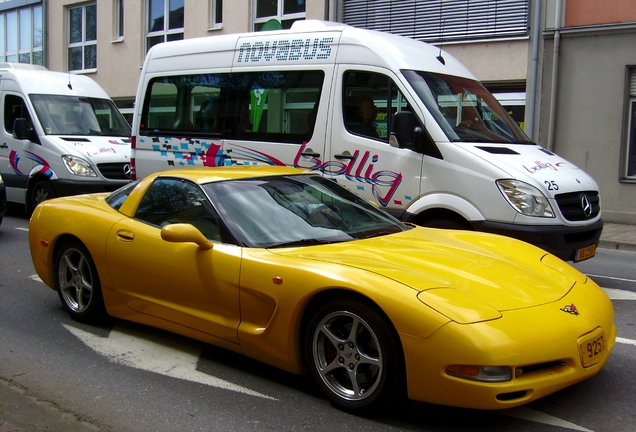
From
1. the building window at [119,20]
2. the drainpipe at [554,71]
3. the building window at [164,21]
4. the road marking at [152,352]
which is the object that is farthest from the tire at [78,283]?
the building window at [119,20]

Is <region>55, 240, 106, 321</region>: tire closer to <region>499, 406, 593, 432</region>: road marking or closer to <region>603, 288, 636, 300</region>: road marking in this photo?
<region>499, 406, 593, 432</region>: road marking

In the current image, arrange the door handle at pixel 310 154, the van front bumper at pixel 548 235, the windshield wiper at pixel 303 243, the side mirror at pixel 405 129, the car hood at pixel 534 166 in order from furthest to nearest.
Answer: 1. the door handle at pixel 310 154
2. the side mirror at pixel 405 129
3. the car hood at pixel 534 166
4. the van front bumper at pixel 548 235
5. the windshield wiper at pixel 303 243

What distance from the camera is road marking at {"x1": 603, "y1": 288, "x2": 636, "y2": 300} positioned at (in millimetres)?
7173

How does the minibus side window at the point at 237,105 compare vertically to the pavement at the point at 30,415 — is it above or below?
above

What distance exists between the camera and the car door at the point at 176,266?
4.63m

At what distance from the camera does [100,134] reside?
1303 cm

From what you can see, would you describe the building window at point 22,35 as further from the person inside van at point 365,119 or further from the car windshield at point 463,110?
the car windshield at point 463,110

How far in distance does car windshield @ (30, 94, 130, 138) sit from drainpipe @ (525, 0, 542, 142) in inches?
341

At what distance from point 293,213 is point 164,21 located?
67.3 feet

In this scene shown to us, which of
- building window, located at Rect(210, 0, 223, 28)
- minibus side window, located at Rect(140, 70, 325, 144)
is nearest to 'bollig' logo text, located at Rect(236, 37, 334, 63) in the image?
minibus side window, located at Rect(140, 70, 325, 144)

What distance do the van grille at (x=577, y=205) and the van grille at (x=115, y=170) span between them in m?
7.61

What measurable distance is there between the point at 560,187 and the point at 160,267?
407cm

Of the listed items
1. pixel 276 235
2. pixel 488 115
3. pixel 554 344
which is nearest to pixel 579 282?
pixel 554 344

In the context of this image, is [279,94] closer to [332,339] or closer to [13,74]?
[332,339]
